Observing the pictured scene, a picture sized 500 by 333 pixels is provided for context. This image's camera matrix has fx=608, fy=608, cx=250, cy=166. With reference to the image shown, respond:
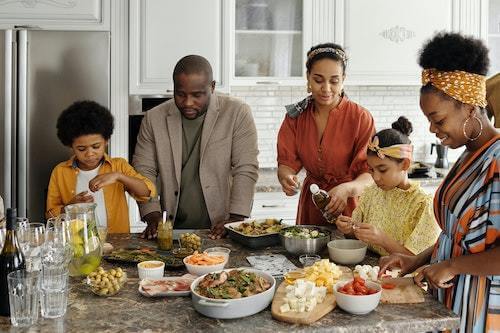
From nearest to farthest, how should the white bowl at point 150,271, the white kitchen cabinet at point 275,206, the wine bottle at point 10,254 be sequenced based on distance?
the wine bottle at point 10,254, the white bowl at point 150,271, the white kitchen cabinet at point 275,206

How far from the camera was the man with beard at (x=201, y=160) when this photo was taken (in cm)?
289

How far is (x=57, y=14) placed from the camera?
381cm

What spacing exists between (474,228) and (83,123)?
1785 mm

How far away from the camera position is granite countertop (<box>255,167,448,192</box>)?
4.16 metres

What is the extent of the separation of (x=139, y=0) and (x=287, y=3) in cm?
106

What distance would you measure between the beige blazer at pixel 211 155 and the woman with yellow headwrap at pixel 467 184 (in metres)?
1.23

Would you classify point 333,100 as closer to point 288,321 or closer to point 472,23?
point 288,321

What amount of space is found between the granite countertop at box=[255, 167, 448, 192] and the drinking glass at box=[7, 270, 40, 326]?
103 inches

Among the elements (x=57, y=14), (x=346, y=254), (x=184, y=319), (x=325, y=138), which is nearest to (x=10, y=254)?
(x=184, y=319)

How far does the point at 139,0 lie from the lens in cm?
396

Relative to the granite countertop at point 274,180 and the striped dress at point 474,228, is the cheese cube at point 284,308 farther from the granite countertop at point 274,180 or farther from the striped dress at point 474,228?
the granite countertop at point 274,180

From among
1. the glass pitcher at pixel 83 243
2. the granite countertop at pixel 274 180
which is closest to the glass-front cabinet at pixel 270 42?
the granite countertop at pixel 274 180

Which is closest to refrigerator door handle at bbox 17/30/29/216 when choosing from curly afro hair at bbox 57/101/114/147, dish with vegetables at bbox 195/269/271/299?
curly afro hair at bbox 57/101/114/147

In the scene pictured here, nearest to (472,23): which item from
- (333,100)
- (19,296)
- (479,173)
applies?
(333,100)
